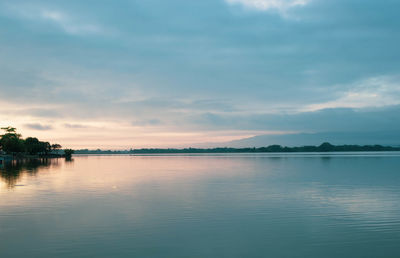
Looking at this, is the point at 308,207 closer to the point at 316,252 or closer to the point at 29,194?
the point at 316,252

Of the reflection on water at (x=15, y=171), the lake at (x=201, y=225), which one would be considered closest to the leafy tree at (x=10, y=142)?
the reflection on water at (x=15, y=171)

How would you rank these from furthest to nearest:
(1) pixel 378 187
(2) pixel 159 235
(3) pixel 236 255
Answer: (1) pixel 378 187
(2) pixel 159 235
(3) pixel 236 255

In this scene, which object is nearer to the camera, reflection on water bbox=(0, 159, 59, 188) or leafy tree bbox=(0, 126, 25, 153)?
reflection on water bbox=(0, 159, 59, 188)

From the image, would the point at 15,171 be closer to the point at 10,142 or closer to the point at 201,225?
the point at 201,225

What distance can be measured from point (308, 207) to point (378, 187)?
1957 cm

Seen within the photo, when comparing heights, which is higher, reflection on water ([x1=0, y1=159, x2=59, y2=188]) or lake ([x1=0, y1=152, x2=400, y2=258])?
reflection on water ([x1=0, y1=159, x2=59, y2=188])

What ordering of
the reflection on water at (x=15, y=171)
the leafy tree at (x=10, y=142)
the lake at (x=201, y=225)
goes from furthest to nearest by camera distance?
the leafy tree at (x=10, y=142)
the reflection on water at (x=15, y=171)
the lake at (x=201, y=225)

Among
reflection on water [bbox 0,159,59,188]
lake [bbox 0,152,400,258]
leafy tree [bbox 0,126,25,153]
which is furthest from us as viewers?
leafy tree [bbox 0,126,25,153]

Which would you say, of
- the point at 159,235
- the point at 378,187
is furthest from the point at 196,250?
the point at 378,187

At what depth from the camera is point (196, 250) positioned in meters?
16.7

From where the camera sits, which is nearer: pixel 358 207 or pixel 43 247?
pixel 43 247

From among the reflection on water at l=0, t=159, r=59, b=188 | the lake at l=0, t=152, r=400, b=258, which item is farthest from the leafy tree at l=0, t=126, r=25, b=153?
the lake at l=0, t=152, r=400, b=258

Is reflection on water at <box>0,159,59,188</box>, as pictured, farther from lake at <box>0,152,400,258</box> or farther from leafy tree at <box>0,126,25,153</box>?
leafy tree at <box>0,126,25,153</box>

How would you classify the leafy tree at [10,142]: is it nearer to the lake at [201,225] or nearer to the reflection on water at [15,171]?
the reflection on water at [15,171]
